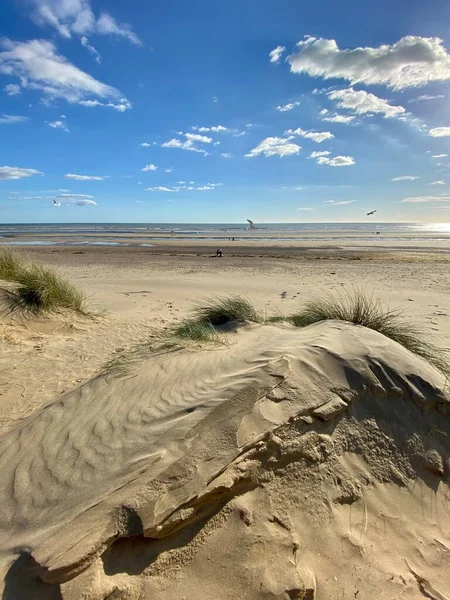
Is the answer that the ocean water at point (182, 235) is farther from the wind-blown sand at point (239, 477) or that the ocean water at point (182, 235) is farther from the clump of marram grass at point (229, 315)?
the wind-blown sand at point (239, 477)

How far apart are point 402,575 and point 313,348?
5.67 feet

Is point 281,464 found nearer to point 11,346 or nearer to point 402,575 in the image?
point 402,575

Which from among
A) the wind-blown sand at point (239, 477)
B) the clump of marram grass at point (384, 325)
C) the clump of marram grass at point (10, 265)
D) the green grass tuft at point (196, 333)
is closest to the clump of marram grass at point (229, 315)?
the green grass tuft at point (196, 333)

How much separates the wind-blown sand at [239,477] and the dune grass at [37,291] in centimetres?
310

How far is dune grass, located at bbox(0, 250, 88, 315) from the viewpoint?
23.1 ft

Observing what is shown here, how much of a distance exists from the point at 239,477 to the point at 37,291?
20.7 ft

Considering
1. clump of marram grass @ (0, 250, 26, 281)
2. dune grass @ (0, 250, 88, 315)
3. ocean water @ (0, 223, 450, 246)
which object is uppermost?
clump of marram grass @ (0, 250, 26, 281)

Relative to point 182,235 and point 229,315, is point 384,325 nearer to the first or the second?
point 229,315

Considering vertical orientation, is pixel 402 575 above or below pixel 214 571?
below

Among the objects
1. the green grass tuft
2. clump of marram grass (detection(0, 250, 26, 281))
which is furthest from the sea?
the green grass tuft

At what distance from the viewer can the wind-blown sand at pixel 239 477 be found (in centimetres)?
194

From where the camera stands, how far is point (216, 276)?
580 inches

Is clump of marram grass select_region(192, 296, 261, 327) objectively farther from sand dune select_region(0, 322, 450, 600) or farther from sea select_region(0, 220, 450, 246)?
sea select_region(0, 220, 450, 246)

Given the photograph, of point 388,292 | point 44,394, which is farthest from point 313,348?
point 388,292
